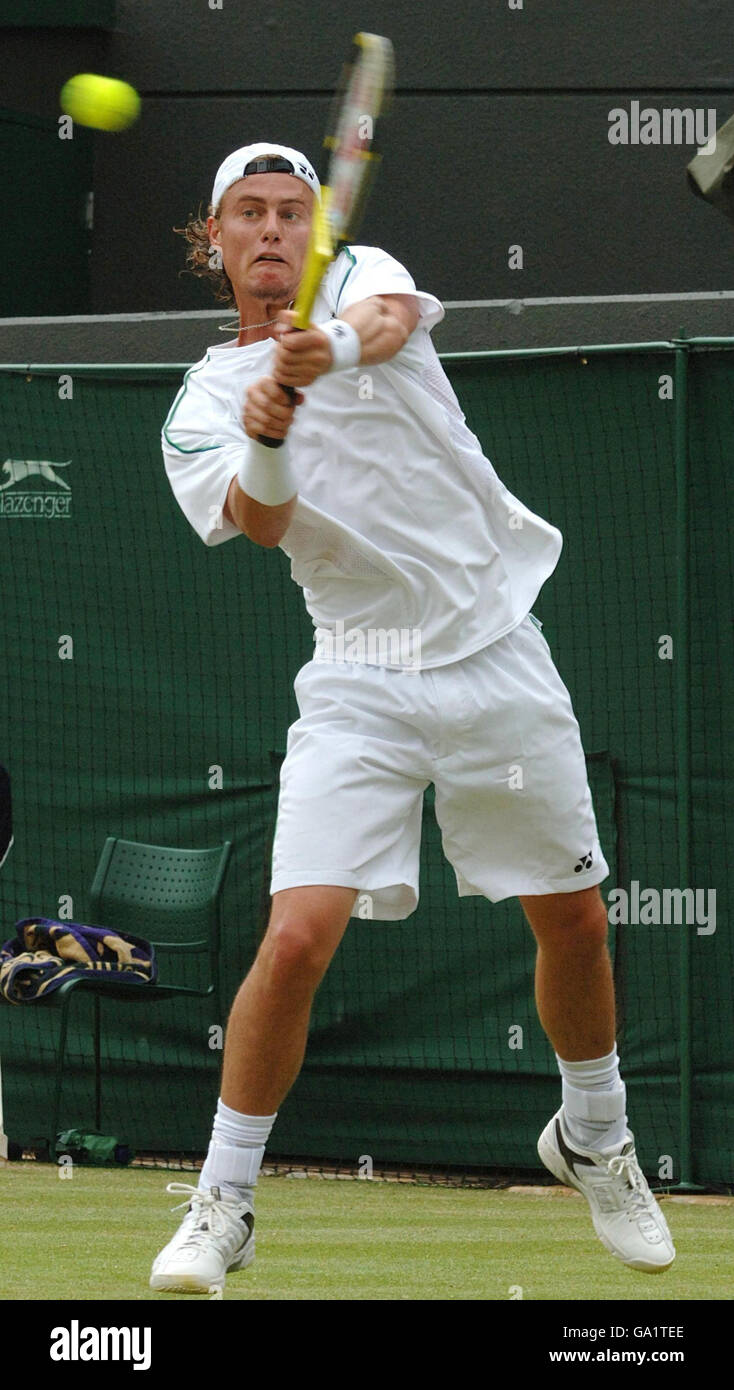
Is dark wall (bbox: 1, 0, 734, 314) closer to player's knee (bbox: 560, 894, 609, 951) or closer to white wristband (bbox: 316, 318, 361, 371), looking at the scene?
player's knee (bbox: 560, 894, 609, 951)

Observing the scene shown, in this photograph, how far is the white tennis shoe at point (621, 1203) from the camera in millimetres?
3990

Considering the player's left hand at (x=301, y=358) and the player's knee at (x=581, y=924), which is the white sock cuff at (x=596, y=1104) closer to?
the player's knee at (x=581, y=924)

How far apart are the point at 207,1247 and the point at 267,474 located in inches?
51.5

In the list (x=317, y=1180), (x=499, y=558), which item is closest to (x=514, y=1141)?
(x=317, y=1180)

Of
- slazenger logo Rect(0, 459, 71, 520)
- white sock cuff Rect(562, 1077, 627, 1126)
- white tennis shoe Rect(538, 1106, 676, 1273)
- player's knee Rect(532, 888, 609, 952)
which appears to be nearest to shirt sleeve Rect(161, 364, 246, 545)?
player's knee Rect(532, 888, 609, 952)

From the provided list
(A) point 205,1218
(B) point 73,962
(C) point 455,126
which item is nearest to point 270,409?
(A) point 205,1218

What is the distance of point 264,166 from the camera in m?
3.99

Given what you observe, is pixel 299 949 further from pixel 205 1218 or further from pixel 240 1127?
pixel 205 1218

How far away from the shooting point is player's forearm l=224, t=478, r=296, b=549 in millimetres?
3631

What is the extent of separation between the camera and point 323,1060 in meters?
6.96

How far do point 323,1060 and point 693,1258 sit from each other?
2222 mm

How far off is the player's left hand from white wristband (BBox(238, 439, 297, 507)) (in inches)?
5.4
